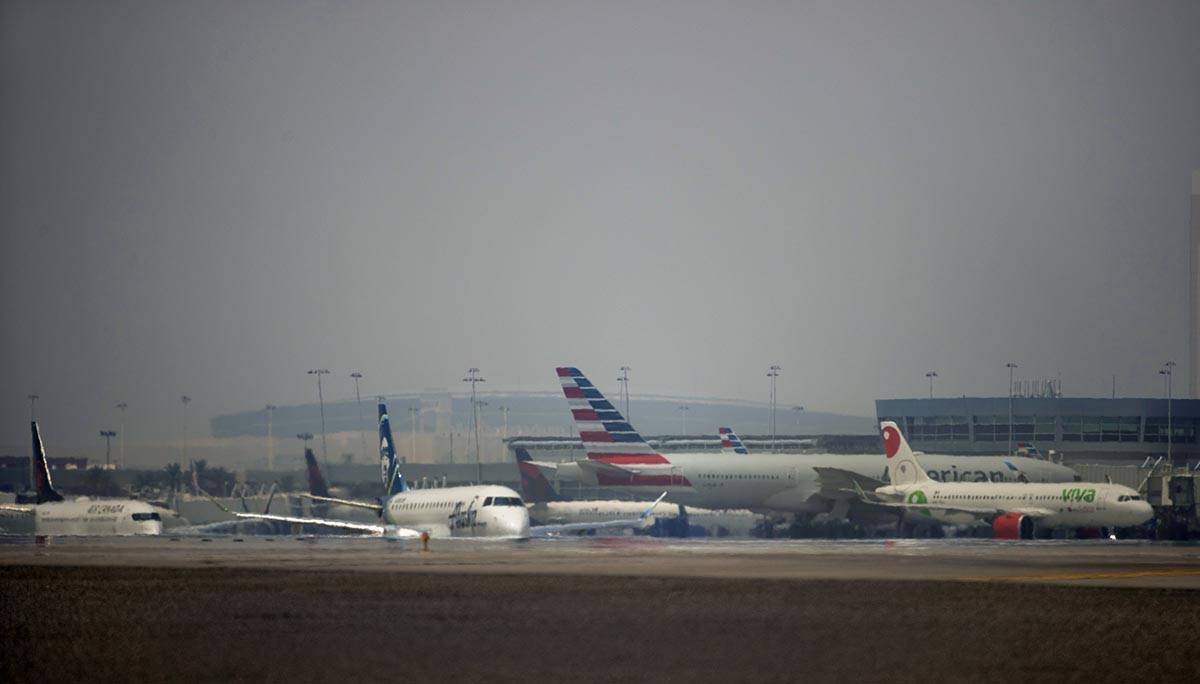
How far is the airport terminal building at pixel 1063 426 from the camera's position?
16900 centimetres

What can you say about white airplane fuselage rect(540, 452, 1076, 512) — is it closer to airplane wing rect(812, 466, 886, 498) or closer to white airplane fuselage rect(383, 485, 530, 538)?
airplane wing rect(812, 466, 886, 498)

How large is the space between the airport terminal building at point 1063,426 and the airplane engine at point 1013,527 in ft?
268

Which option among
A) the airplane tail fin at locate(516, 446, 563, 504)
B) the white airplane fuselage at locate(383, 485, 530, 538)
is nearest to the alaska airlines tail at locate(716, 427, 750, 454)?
the airplane tail fin at locate(516, 446, 563, 504)

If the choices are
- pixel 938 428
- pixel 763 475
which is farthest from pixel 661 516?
pixel 938 428

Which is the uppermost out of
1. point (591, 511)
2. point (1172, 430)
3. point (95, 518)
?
point (1172, 430)

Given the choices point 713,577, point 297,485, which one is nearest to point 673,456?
point 297,485

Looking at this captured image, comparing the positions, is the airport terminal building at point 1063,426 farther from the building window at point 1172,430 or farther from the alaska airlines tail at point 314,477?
the alaska airlines tail at point 314,477

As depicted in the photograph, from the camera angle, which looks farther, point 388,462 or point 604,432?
point 604,432

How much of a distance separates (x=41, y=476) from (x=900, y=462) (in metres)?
64.5

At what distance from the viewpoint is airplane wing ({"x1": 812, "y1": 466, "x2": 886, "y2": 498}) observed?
105688mm

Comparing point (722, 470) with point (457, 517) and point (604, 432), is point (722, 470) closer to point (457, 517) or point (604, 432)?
point (604, 432)

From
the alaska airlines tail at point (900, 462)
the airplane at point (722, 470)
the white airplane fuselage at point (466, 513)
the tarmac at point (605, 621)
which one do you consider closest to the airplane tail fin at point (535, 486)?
the airplane at point (722, 470)

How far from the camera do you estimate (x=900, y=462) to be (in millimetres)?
104438

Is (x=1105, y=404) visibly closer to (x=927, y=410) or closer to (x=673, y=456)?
(x=927, y=410)
